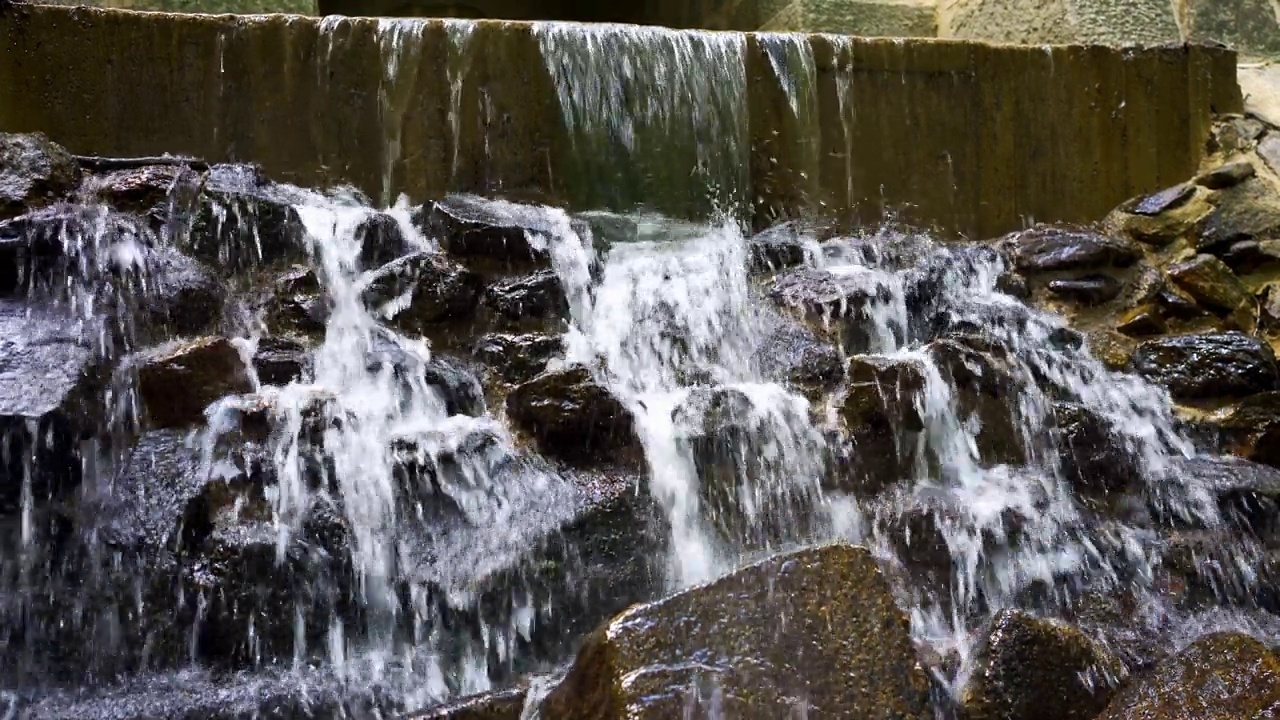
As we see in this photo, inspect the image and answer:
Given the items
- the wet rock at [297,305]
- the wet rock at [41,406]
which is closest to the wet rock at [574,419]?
the wet rock at [297,305]

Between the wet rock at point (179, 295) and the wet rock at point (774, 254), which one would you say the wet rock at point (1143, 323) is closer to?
the wet rock at point (774, 254)

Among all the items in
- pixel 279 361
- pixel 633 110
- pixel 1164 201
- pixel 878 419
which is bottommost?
pixel 878 419

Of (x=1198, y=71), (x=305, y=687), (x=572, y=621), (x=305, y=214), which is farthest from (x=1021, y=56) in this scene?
(x=305, y=687)

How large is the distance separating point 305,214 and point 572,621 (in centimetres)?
215

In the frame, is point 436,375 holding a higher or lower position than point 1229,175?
lower

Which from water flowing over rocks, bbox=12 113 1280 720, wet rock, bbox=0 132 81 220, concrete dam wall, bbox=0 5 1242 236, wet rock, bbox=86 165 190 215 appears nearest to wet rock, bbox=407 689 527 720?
water flowing over rocks, bbox=12 113 1280 720

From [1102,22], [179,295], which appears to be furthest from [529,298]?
[1102,22]

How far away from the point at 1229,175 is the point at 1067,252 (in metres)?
1.15

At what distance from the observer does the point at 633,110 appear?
528cm

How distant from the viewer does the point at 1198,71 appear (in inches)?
237

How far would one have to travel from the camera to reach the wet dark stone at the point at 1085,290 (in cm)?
512

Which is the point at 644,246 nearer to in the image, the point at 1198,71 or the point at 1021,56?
the point at 1021,56

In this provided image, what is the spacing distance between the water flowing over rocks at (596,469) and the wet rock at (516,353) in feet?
0.04

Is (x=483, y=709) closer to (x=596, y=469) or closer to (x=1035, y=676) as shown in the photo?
(x=596, y=469)
